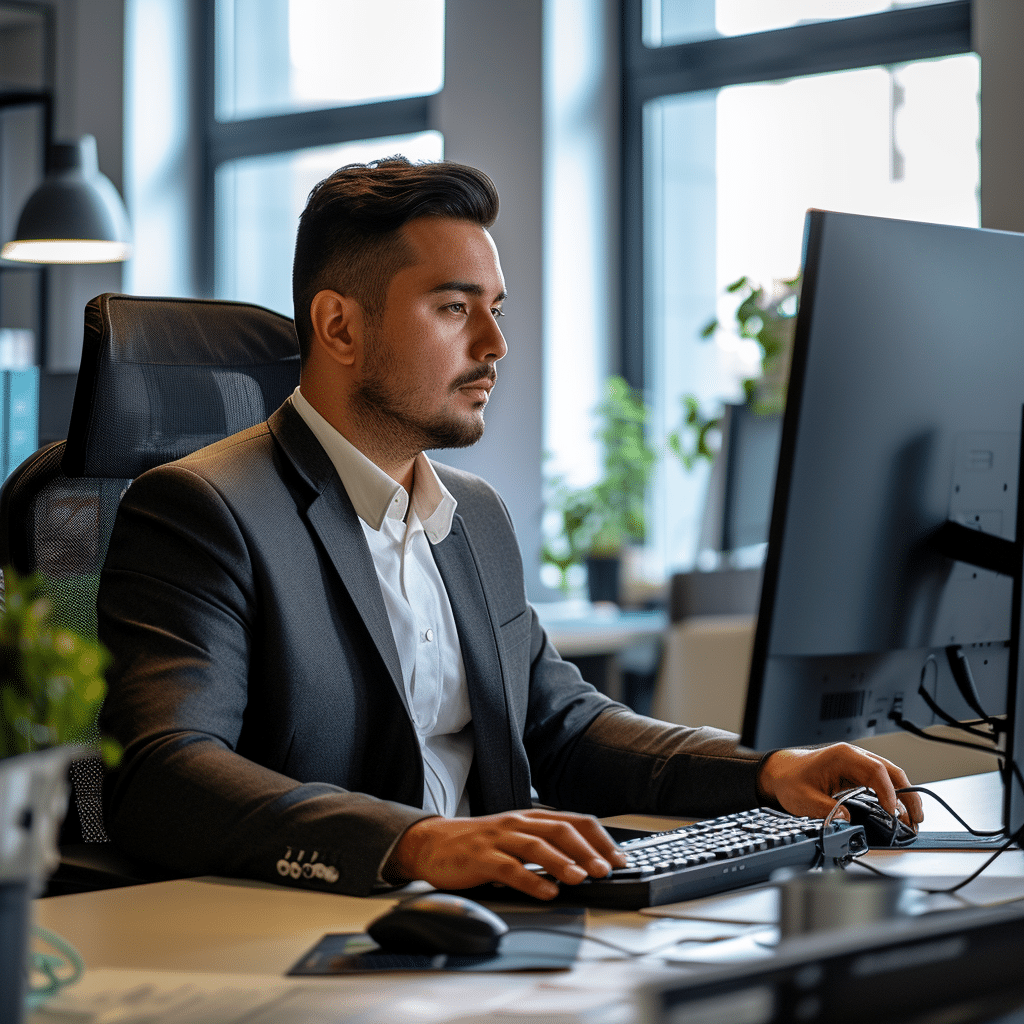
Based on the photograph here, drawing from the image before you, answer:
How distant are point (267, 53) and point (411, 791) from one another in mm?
4306

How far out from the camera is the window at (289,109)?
4.73 meters

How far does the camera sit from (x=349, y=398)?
1626 millimetres

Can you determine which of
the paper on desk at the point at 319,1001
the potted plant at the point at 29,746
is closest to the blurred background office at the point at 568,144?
the paper on desk at the point at 319,1001

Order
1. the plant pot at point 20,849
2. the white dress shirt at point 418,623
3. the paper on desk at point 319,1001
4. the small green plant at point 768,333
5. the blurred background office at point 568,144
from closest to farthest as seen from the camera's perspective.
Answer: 1. the plant pot at point 20,849
2. the paper on desk at point 319,1001
3. the white dress shirt at point 418,623
4. the small green plant at point 768,333
5. the blurred background office at point 568,144

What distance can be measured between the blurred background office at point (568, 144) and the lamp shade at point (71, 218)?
0.68m

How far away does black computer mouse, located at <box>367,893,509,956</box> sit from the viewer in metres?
0.89

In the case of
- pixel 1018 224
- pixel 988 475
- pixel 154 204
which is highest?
pixel 154 204

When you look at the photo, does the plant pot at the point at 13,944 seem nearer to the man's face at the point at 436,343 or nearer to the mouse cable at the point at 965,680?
the mouse cable at the point at 965,680

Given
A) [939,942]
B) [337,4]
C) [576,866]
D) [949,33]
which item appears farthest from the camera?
[337,4]

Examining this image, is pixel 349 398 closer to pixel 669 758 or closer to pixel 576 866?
pixel 669 758

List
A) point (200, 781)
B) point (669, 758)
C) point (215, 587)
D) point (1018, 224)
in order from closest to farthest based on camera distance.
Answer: point (200, 781)
point (215, 587)
point (669, 758)
point (1018, 224)

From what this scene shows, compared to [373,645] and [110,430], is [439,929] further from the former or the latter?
[110,430]

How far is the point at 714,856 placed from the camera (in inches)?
43.1

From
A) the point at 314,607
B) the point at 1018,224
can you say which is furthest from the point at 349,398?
the point at 1018,224
